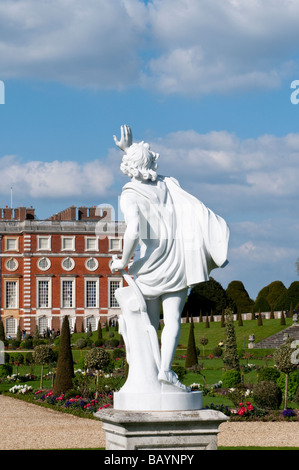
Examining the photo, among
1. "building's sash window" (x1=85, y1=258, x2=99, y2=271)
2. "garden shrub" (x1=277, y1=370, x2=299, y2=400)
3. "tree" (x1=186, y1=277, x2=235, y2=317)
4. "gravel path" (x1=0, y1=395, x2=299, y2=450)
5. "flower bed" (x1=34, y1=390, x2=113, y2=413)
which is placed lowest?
"gravel path" (x1=0, y1=395, x2=299, y2=450)

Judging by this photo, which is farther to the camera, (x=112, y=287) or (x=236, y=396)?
(x=112, y=287)

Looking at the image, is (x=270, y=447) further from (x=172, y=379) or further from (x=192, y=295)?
(x=192, y=295)

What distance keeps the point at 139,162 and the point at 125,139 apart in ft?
0.73

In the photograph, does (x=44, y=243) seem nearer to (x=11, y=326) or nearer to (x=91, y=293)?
(x=91, y=293)

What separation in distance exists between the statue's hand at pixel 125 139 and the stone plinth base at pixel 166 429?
2009mm

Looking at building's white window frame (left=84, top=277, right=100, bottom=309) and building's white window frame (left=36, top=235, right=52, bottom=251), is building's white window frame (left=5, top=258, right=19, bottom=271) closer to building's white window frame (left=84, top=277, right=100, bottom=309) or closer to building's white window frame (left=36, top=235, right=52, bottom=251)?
building's white window frame (left=36, top=235, right=52, bottom=251)

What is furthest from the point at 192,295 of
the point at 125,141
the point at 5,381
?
the point at 125,141

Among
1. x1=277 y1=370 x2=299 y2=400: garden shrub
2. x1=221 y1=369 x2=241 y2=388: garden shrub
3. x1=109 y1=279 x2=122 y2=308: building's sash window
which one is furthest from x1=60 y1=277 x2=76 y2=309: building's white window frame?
x1=277 y1=370 x2=299 y2=400: garden shrub

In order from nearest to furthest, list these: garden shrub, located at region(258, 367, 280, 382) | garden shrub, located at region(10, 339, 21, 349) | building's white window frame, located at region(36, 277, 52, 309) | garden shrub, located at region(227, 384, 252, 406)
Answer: garden shrub, located at region(227, 384, 252, 406) → garden shrub, located at region(258, 367, 280, 382) → garden shrub, located at region(10, 339, 21, 349) → building's white window frame, located at region(36, 277, 52, 309)

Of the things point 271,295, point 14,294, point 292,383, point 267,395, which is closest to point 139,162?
point 267,395

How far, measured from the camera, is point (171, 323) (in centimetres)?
558

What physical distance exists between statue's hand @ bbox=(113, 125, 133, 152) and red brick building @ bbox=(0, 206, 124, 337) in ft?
133

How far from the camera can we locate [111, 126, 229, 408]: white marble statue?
5.54 m
